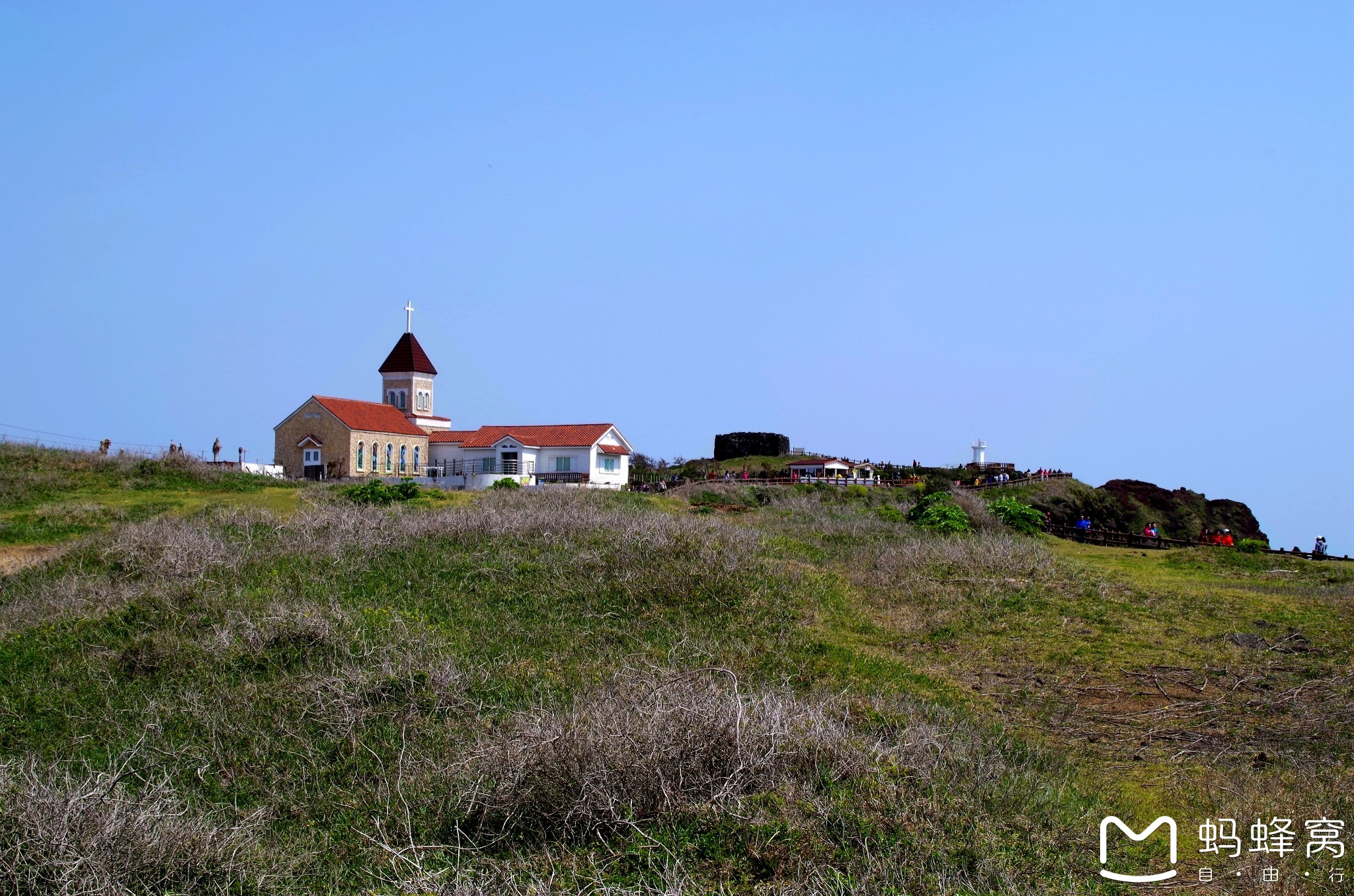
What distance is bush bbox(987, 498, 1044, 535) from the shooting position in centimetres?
2405

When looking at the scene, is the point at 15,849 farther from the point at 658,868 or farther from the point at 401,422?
the point at 401,422

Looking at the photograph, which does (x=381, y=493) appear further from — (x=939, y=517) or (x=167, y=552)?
(x=939, y=517)

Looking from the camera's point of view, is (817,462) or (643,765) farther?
(817,462)

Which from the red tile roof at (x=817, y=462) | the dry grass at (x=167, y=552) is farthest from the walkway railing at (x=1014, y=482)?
the dry grass at (x=167, y=552)

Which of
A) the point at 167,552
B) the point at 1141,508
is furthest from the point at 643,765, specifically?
the point at 1141,508

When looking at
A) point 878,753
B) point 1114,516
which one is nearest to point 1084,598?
point 878,753

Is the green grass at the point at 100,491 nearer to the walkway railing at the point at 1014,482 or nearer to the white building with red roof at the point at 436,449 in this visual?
the white building with red roof at the point at 436,449

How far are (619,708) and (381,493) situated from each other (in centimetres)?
1973

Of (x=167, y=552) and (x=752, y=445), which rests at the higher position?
(x=752, y=445)

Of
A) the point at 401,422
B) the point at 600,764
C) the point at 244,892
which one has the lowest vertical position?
the point at 244,892

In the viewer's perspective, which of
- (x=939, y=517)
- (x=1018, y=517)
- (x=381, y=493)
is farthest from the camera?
(x=381, y=493)

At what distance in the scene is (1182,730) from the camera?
9039mm

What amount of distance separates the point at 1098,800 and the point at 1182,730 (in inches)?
105

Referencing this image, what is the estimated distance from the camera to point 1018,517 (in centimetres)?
2444
